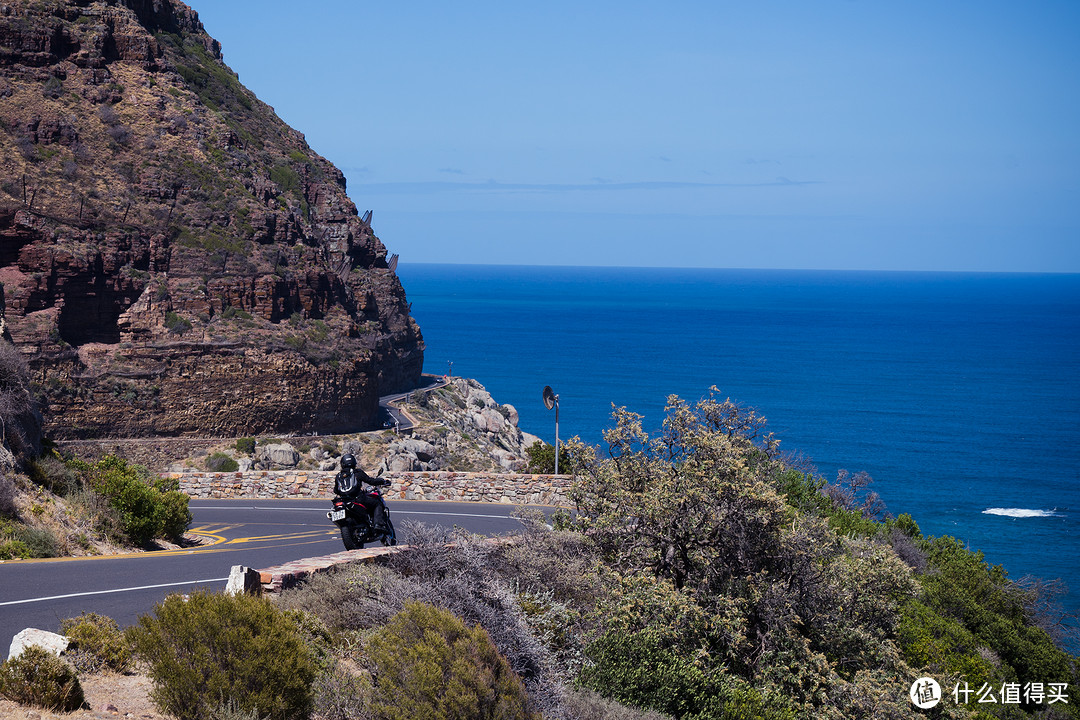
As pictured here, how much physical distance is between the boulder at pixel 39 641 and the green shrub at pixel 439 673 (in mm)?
2079

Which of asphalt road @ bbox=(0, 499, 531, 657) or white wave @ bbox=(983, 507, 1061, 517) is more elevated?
asphalt road @ bbox=(0, 499, 531, 657)

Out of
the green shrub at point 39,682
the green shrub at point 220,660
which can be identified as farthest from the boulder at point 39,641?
the green shrub at point 220,660

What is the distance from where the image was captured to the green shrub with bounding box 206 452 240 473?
43594 mm

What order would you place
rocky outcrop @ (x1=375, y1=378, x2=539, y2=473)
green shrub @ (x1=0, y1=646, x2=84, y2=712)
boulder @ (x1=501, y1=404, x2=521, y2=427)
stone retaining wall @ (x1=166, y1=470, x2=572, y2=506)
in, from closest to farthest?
1. green shrub @ (x1=0, y1=646, x2=84, y2=712)
2. stone retaining wall @ (x1=166, y1=470, x2=572, y2=506)
3. rocky outcrop @ (x1=375, y1=378, x2=539, y2=473)
4. boulder @ (x1=501, y1=404, x2=521, y2=427)

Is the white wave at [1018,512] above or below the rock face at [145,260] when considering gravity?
below

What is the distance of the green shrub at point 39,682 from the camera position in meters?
5.79

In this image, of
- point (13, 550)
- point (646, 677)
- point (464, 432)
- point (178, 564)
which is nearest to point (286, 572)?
point (178, 564)

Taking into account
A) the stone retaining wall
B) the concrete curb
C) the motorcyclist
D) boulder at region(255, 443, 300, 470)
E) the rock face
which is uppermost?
the rock face

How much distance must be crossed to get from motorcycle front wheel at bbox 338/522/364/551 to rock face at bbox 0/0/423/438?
37864 mm

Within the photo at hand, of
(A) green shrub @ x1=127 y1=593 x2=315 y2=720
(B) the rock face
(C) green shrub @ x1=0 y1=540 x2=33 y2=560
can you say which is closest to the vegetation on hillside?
(A) green shrub @ x1=127 y1=593 x2=315 y2=720

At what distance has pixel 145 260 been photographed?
4941 centimetres

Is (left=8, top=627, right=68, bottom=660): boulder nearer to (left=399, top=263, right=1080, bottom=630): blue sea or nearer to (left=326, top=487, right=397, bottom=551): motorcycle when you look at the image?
(left=326, top=487, right=397, bottom=551): motorcycle

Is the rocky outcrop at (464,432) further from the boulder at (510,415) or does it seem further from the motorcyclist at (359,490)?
the motorcyclist at (359,490)

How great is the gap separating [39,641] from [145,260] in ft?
153
